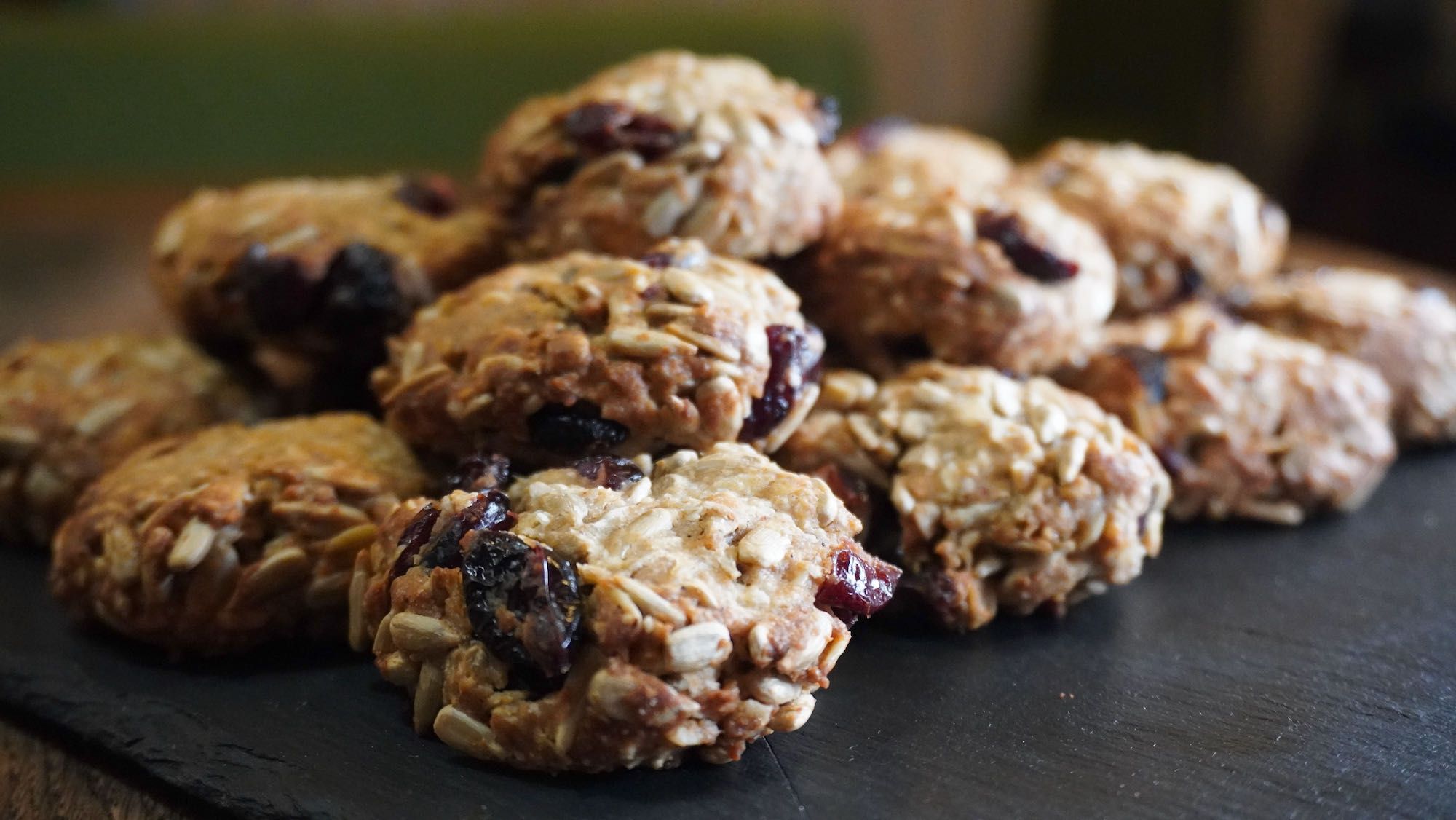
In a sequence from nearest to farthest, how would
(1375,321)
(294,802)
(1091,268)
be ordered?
(294,802) < (1091,268) < (1375,321)

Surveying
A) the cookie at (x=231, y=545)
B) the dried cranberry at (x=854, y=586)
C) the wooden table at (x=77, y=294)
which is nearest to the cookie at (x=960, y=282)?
the dried cranberry at (x=854, y=586)

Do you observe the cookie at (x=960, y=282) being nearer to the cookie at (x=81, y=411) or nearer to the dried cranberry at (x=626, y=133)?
the dried cranberry at (x=626, y=133)

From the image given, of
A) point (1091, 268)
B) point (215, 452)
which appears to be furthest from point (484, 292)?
point (1091, 268)

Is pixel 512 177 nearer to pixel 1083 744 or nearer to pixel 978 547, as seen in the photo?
pixel 978 547

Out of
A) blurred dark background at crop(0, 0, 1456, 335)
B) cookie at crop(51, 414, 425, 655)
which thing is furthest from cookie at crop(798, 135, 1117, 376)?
blurred dark background at crop(0, 0, 1456, 335)

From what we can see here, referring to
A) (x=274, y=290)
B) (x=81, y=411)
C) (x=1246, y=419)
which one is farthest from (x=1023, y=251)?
(x=81, y=411)

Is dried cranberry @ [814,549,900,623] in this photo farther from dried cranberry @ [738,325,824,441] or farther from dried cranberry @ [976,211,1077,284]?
dried cranberry @ [976,211,1077,284]

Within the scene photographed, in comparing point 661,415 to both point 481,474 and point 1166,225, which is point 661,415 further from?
point 1166,225
